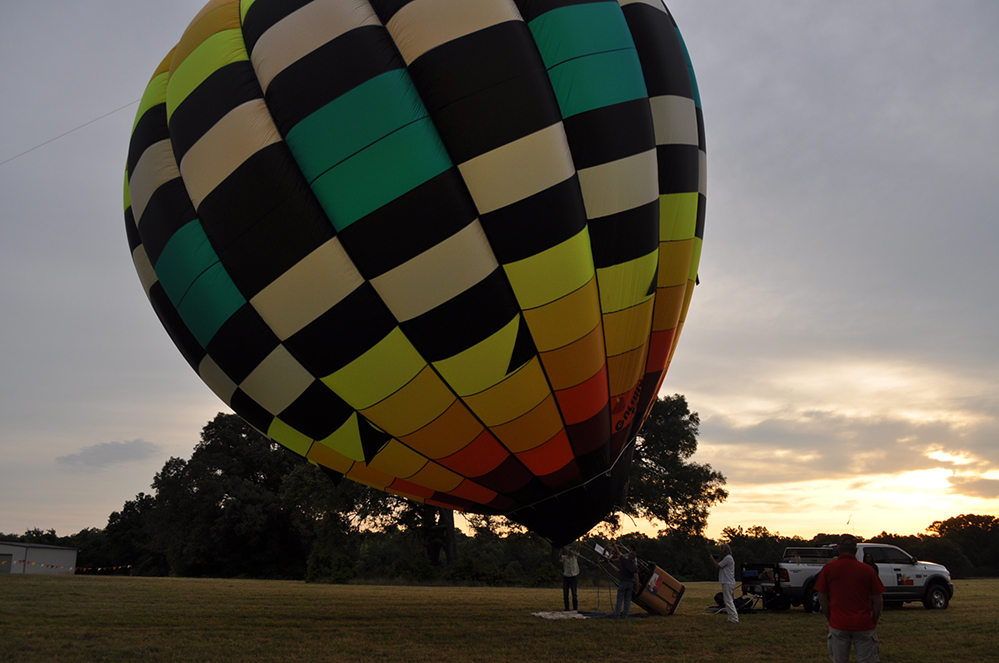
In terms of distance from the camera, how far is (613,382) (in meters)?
6.75

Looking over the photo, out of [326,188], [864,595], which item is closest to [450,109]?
[326,188]

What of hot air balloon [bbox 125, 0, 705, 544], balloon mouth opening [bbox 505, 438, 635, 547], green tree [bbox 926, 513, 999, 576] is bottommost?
green tree [bbox 926, 513, 999, 576]

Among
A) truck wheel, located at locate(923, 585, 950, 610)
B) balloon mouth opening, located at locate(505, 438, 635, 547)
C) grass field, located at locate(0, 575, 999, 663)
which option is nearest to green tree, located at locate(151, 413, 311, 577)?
grass field, located at locate(0, 575, 999, 663)

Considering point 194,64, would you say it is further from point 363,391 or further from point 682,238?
point 682,238

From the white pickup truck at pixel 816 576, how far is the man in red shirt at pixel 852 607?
7.13 metres

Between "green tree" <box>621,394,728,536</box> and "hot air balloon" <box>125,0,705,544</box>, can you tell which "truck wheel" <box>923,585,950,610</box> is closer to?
"hot air balloon" <box>125,0,705,544</box>

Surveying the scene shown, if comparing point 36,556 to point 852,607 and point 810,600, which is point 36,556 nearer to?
point 810,600

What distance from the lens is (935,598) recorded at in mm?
11852

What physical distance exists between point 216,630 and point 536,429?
4345 mm

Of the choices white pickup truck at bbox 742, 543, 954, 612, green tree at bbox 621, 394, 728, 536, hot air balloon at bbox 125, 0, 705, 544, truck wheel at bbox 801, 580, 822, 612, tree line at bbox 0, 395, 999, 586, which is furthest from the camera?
green tree at bbox 621, 394, 728, 536

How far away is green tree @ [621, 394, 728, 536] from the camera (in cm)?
2880

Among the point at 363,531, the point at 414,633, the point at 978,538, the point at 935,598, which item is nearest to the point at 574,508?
the point at 414,633

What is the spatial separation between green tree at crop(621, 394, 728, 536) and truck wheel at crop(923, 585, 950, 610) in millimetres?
16297

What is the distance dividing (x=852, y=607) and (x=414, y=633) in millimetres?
4643
